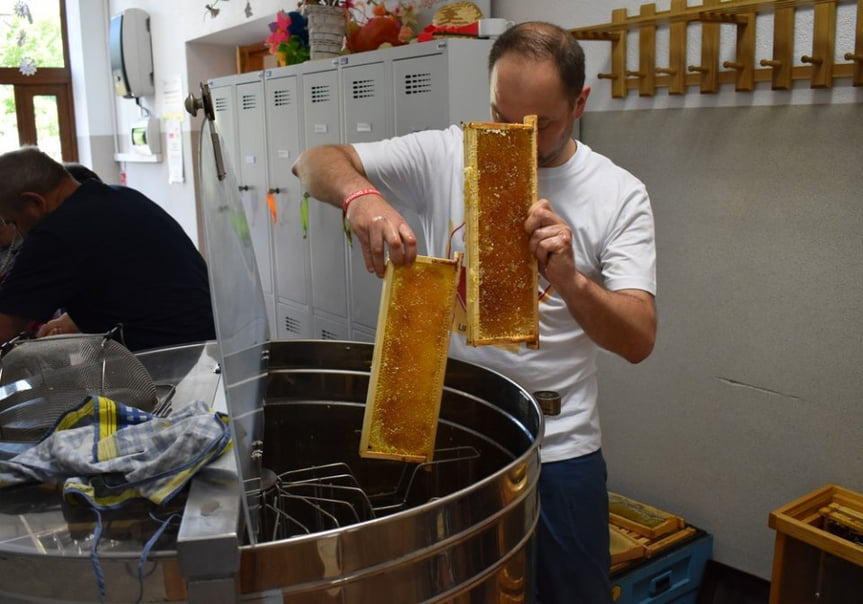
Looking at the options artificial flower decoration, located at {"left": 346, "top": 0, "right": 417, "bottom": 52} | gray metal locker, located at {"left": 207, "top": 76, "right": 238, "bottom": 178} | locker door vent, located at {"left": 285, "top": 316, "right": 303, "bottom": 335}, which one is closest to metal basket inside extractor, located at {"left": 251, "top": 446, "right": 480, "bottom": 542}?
artificial flower decoration, located at {"left": 346, "top": 0, "right": 417, "bottom": 52}

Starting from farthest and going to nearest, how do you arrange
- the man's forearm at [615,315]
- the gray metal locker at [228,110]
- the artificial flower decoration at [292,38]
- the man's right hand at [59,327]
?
the gray metal locker at [228,110] < the artificial flower decoration at [292,38] < the man's right hand at [59,327] < the man's forearm at [615,315]

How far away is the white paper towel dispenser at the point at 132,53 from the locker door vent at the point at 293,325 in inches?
126

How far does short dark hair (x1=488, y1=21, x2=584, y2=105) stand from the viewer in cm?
140

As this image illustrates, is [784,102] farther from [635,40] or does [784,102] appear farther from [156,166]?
[156,166]

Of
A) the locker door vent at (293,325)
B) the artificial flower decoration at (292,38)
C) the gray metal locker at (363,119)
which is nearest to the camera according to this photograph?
the gray metal locker at (363,119)

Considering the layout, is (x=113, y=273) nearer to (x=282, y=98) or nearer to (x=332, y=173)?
(x=332, y=173)

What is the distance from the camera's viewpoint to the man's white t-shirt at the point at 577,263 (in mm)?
1471

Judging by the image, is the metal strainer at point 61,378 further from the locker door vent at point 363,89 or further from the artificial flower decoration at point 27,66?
the artificial flower decoration at point 27,66

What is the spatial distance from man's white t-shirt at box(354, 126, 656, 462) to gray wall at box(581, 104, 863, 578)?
921 mm

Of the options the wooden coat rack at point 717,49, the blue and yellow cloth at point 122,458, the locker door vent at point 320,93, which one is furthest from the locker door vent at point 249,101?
the blue and yellow cloth at point 122,458

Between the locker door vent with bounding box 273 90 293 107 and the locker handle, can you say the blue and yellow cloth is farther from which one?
the locker door vent with bounding box 273 90 293 107

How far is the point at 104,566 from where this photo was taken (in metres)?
0.77

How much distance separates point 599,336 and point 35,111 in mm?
6951

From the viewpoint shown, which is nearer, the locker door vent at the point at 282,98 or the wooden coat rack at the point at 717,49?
the wooden coat rack at the point at 717,49
